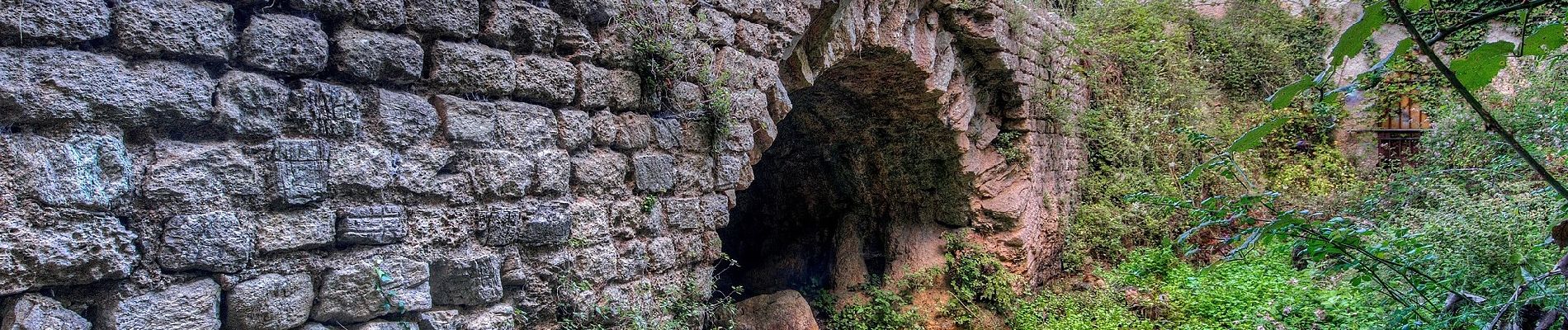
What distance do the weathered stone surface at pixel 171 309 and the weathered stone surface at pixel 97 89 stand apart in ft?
1.06

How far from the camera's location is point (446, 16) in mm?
2127

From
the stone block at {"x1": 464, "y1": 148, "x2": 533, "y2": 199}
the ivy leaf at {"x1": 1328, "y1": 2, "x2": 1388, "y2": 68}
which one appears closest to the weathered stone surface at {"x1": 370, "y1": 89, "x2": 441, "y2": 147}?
the stone block at {"x1": 464, "y1": 148, "x2": 533, "y2": 199}

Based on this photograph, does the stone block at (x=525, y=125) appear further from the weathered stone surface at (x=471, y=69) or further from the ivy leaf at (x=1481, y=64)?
the ivy leaf at (x=1481, y=64)

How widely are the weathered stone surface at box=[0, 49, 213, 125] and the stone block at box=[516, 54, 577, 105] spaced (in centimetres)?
76

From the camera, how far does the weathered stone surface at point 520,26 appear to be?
2.24m

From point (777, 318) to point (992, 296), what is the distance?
1.85 metres

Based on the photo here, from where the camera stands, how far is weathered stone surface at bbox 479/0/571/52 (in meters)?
2.24

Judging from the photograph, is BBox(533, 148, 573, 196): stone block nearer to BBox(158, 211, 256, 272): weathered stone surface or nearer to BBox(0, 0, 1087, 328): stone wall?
BBox(0, 0, 1087, 328): stone wall

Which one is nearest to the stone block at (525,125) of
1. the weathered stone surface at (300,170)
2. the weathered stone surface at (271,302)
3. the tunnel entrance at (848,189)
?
the weathered stone surface at (300,170)

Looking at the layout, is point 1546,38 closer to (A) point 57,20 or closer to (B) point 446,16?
(B) point 446,16

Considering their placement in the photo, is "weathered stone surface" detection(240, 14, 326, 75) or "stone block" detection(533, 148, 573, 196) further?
"stone block" detection(533, 148, 573, 196)

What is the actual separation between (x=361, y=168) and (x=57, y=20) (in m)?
0.60

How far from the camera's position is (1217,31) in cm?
941

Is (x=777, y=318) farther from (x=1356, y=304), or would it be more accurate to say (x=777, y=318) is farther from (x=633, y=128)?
(x=1356, y=304)
